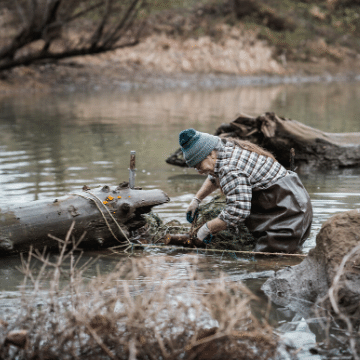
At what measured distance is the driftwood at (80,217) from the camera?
16.1 feet

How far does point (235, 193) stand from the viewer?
4566 millimetres

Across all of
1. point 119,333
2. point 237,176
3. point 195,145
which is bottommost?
point 119,333

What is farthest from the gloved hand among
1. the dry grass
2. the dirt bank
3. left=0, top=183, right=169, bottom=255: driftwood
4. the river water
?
the dirt bank

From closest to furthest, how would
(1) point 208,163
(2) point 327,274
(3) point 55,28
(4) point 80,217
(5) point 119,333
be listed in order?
(5) point 119,333
(2) point 327,274
(1) point 208,163
(4) point 80,217
(3) point 55,28

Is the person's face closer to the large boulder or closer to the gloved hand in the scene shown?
the gloved hand

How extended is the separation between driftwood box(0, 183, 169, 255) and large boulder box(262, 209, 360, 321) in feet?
5.70

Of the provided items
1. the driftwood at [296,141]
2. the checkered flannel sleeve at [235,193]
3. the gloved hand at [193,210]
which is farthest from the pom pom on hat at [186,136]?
A: the driftwood at [296,141]

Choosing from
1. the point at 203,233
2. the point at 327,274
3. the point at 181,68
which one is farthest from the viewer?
the point at 181,68

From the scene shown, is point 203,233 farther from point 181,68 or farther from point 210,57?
point 210,57

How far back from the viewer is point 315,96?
26.3 metres


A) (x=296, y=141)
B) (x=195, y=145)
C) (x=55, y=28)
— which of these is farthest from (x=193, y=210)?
(x=55, y=28)

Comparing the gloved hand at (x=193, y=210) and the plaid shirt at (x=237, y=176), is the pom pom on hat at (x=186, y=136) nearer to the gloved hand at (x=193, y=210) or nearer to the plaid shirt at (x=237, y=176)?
the plaid shirt at (x=237, y=176)

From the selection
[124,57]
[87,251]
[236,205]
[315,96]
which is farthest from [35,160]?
[124,57]

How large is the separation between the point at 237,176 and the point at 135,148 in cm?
757
